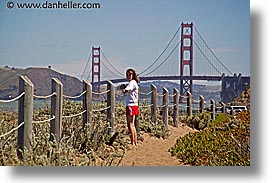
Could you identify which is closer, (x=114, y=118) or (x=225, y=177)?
(x=225, y=177)

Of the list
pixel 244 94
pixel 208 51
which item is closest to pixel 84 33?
pixel 208 51

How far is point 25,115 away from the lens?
14.5 ft

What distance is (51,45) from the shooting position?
181 inches

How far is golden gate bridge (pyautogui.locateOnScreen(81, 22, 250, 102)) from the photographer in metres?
4.59

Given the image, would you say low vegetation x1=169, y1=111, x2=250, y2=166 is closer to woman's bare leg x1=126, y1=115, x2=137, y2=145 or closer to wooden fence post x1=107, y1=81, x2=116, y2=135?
woman's bare leg x1=126, y1=115, x2=137, y2=145

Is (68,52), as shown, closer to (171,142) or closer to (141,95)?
(141,95)

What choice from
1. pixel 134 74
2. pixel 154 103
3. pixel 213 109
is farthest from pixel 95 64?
pixel 213 109

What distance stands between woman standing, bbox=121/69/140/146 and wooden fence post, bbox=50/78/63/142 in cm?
46

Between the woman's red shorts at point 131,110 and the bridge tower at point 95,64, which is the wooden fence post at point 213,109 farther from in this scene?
the bridge tower at point 95,64

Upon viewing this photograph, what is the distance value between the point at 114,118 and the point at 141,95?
0.97ft

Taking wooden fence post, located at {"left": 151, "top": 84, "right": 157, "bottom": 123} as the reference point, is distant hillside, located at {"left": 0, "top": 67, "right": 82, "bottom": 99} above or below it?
above

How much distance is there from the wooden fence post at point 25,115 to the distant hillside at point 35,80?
8 cm

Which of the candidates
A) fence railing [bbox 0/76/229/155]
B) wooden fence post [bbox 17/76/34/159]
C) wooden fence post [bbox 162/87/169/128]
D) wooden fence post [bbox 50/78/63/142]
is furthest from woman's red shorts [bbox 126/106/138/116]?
wooden fence post [bbox 17/76/34/159]
